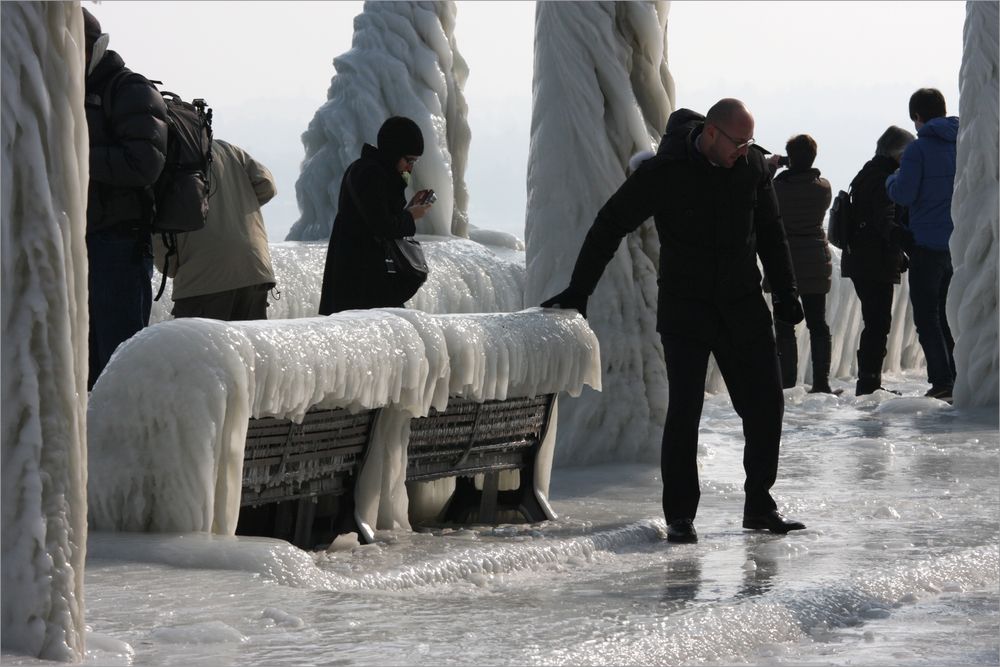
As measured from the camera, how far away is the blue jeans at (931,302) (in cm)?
1232

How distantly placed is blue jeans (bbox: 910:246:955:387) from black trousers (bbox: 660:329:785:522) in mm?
5488

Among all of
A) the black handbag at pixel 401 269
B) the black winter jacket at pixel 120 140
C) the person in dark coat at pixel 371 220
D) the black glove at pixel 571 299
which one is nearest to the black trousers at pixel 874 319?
the black handbag at pixel 401 269

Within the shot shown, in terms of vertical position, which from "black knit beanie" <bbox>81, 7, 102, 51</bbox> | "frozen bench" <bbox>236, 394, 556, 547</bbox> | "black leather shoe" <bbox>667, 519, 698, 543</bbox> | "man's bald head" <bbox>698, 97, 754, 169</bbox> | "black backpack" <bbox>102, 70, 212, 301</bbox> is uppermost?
"black knit beanie" <bbox>81, 7, 102, 51</bbox>

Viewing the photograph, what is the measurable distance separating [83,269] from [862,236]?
10.0 metres

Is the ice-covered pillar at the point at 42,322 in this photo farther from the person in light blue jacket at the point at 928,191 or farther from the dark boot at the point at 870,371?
the dark boot at the point at 870,371

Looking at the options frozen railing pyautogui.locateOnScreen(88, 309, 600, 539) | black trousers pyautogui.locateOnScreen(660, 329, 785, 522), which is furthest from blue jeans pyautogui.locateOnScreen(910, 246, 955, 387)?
frozen railing pyautogui.locateOnScreen(88, 309, 600, 539)

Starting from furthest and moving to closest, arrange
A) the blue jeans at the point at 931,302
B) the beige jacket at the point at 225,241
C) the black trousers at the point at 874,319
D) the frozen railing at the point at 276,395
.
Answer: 1. the black trousers at the point at 874,319
2. the blue jeans at the point at 931,302
3. the beige jacket at the point at 225,241
4. the frozen railing at the point at 276,395

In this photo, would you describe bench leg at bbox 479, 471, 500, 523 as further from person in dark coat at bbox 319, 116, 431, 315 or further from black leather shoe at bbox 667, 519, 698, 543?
person in dark coat at bbox 319, 116, 431, 315

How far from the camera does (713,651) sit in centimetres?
452

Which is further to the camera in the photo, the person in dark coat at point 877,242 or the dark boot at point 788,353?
the dark boot at point 788,353

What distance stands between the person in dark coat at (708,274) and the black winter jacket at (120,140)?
183cm

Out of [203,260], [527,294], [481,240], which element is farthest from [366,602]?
[481,240]

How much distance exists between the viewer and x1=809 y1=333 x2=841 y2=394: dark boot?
13.6 m

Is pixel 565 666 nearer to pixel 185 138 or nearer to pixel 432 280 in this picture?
pixel 185 138
